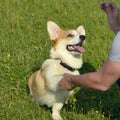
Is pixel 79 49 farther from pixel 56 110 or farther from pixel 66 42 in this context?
pixel 56 110

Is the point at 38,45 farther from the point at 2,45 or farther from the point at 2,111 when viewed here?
the point at 2,111

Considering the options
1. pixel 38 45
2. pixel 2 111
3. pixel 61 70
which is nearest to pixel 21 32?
pixel 38 45

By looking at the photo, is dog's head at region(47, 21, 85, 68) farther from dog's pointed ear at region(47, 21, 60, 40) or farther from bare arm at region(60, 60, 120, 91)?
bare arm at region(60, 60, 120, 91)

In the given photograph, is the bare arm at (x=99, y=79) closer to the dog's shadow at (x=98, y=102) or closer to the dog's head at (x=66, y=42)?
the dog's shadow at (x=98, y=102)

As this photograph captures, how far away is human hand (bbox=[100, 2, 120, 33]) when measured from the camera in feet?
13.4

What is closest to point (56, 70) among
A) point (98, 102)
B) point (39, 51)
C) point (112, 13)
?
point (98, 102)

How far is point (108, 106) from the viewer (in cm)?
483

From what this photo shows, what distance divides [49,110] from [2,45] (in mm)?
1595

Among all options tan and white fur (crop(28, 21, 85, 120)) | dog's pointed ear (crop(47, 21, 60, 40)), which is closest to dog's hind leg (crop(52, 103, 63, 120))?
tan and white fur (crop(28, 21, 85, 120))

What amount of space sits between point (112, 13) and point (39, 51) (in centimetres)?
201

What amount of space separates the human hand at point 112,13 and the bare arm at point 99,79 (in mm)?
964

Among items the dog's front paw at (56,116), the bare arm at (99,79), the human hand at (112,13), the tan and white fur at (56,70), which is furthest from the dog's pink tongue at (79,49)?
the bare arm at (99,79)

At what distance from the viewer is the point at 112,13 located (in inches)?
163

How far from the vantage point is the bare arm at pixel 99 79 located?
3.10 meters
